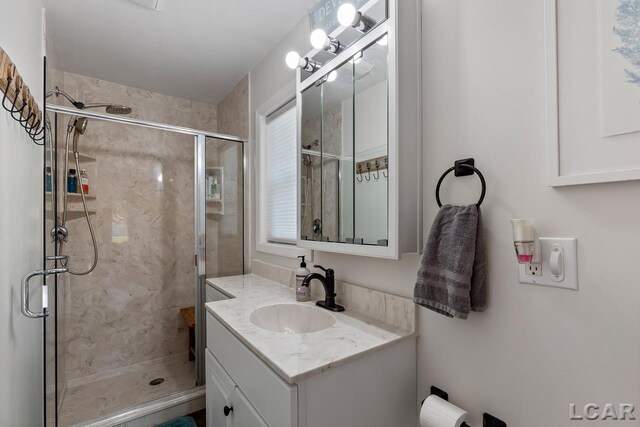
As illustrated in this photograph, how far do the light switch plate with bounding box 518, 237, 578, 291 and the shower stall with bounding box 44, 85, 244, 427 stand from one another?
1973mm

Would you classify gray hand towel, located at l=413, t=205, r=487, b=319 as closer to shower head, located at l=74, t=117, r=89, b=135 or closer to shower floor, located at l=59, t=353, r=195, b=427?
shower floor, located at l=59, t=353, r=195, b=427

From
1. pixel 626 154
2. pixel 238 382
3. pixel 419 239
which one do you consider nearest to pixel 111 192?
pixel 238 382

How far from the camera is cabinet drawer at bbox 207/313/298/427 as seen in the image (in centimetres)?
81

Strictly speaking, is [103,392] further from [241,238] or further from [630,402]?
[630,402]

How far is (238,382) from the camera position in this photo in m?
1.13

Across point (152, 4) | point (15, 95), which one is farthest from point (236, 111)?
point (15, 95)

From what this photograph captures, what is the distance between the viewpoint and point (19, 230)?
3.59 ft

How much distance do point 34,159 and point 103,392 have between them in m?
1.71

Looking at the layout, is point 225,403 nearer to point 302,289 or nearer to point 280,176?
point 302,289

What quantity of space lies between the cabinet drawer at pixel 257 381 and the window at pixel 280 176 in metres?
0.77

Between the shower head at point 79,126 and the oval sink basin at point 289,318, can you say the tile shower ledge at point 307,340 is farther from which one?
the shower head at point 79,126

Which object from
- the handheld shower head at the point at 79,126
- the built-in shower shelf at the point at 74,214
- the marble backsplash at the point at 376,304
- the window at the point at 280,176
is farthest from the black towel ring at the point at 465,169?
the built-in shower shelf at the point at 74,214

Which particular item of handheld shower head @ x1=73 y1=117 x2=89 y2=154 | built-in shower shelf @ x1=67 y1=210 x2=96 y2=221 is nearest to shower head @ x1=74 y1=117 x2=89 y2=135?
handheld shower head @ x1=73 y1=117 x2=89 y2=154

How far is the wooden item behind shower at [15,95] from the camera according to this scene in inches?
31.1
